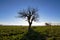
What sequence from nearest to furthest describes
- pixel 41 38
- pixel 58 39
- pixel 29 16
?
pixel 58 39
pixel 41 38
pixel 29 16

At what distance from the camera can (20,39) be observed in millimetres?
31750

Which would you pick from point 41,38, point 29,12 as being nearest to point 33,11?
point 29,12

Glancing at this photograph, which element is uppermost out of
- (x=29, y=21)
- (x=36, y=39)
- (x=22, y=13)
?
(x=22, y=13)

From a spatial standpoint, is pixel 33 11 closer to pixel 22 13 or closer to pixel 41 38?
pixel 22 13

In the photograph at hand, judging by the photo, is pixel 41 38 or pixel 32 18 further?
pixel 32 18

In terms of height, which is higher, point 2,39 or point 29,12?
point 29,12

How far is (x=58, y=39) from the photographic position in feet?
101

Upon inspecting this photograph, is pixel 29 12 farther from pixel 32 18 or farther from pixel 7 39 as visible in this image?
pixel 7 39

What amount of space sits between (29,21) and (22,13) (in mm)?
4424

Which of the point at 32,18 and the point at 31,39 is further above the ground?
the point at 32,18

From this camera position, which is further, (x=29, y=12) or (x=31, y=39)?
(x=29, y=12)

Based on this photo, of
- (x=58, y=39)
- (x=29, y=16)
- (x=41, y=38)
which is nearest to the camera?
(x=58, y=39)

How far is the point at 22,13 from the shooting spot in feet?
162

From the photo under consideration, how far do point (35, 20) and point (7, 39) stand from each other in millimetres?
20040
